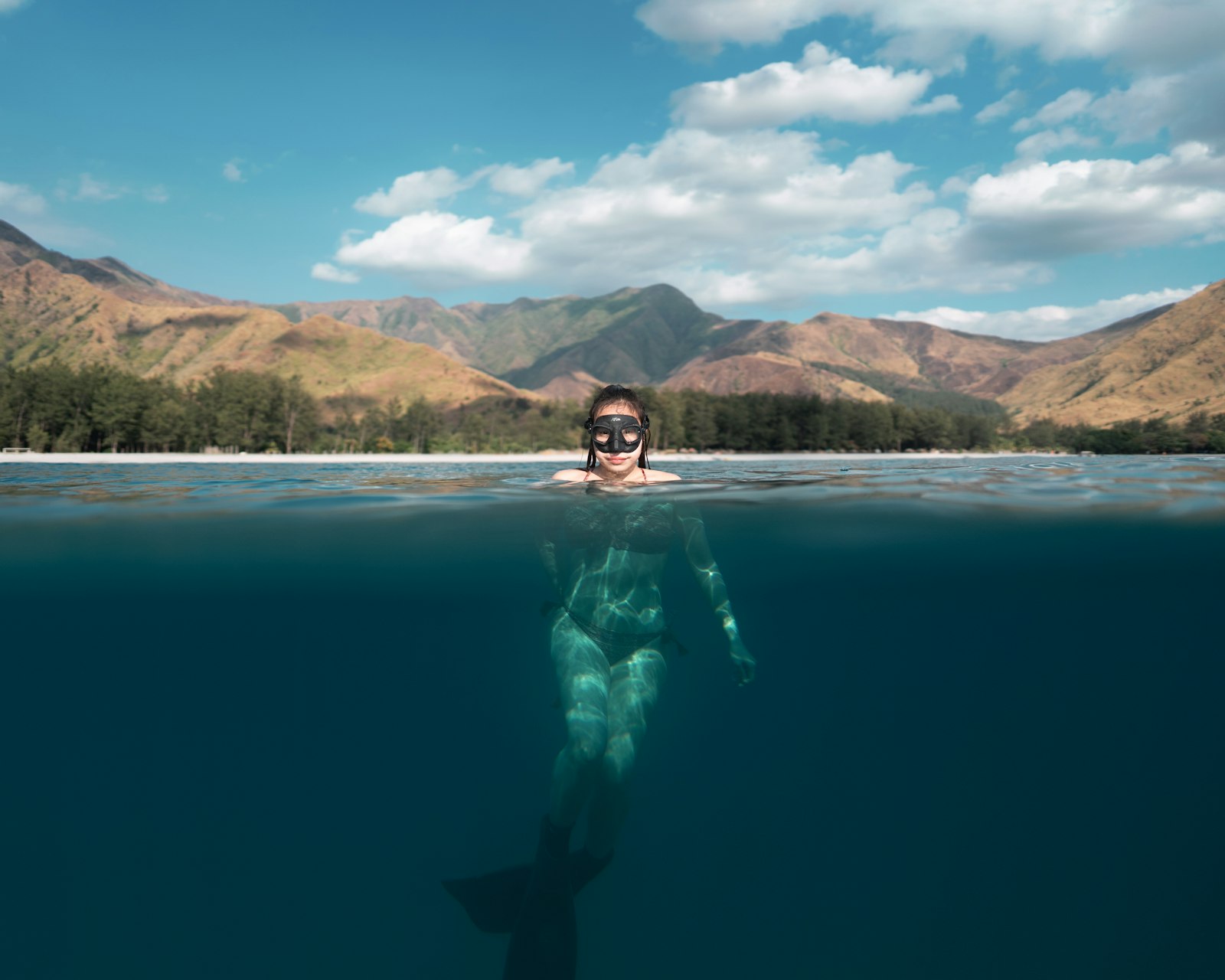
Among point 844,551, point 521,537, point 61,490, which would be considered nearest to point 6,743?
point 61,490

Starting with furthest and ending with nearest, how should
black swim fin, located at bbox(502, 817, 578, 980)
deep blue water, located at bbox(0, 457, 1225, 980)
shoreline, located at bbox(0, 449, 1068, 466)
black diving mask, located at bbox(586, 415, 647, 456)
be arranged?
shoreline, located at bbox(0, 449, 1068, 466) < deep blue water, located at bbox(0, 457, 1225, 980) < black diving mask, located at bbox(586, 415, 647, 456) < black swim fin, located at bbox(502, 817, 578, 980)

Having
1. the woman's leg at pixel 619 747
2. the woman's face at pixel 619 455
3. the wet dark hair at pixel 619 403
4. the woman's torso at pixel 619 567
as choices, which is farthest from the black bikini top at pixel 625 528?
the woman's leg at pixel 619 747

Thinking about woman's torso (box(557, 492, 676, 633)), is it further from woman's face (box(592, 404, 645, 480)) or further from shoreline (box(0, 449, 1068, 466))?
shoreline (box(0, 449, 1068, 466))

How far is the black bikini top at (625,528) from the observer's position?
638 cm

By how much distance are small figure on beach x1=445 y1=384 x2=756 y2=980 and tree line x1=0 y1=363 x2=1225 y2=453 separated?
58779mm

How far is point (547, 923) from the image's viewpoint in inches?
183

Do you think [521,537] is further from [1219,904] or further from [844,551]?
[1219,904]

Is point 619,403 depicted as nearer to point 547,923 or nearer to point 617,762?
point 617,762

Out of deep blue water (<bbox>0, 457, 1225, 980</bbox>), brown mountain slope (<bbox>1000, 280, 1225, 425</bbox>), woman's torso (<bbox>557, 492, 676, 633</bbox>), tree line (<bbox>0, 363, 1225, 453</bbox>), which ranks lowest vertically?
deep blue water (<bbox>0, 457, 1225, 980</bbox>)

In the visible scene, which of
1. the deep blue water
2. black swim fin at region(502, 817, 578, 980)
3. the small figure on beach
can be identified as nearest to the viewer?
black swim fin at region(502, 817, 578, 980)

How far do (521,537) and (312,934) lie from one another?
15.8 feet

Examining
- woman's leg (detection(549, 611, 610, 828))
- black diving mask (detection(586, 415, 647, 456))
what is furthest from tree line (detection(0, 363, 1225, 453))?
woman's leg (detection(549, 611, 610, 828))

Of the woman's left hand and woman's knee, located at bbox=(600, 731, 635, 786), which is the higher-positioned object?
the woman's left hand

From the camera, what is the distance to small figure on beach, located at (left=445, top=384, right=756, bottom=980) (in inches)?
187
